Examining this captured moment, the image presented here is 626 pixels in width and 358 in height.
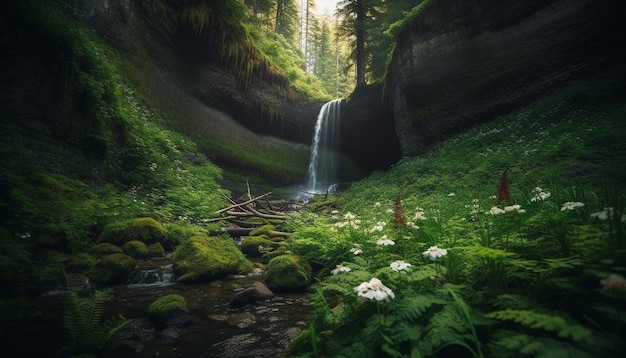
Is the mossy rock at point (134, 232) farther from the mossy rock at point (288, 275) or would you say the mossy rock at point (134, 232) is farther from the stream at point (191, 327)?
the mossy rock at point (288, 275)

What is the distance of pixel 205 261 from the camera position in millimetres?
5566

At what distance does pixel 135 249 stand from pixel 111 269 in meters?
1.16

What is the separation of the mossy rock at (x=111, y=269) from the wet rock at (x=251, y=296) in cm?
232

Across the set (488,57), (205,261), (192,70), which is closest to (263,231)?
(205,261)

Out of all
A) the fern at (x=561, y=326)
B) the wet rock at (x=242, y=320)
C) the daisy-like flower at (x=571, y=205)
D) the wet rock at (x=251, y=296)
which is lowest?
the wet rock at (x=242, y=320)

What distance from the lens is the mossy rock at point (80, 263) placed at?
16.1ft

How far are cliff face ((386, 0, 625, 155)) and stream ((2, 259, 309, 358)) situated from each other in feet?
47.6

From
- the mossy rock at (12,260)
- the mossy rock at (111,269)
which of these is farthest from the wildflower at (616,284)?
the mossy rock at (111,269)

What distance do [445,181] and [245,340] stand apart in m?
8.98

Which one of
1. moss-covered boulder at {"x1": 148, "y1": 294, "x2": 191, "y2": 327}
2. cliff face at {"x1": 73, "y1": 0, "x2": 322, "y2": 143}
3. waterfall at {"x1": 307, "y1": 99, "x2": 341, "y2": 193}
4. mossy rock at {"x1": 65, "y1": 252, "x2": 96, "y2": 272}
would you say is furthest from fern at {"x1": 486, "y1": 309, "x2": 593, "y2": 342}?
waterfall at {"x1": 307, "y1": 99, "x2": 341, "y2": 193}

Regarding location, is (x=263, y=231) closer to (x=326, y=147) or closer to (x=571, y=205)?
(x=571, y=205)

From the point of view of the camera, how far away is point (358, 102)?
22875 millimetres

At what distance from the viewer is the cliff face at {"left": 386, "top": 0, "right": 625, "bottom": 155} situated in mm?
11250

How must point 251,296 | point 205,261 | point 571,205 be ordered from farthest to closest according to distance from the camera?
point 205,261, point 251,296, point 571,205
